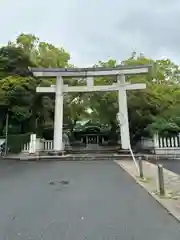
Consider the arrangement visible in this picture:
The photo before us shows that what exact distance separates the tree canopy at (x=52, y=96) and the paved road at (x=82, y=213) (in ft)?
36.4

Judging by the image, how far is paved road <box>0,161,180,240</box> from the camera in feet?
11.6

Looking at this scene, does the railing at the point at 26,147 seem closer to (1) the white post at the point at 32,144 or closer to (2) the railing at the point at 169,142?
(1) the white post at the point at 32,144

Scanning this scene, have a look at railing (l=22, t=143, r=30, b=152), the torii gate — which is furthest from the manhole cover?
railing (l=22, t=143, r=30, b=152)

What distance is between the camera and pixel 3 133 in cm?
Answer: 1914

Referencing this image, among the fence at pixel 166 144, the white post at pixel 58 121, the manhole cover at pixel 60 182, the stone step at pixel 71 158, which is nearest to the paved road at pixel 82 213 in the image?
the manhole cover at pixel 60 182

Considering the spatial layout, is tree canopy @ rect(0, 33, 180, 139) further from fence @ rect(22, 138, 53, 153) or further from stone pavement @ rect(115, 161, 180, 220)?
stone pavement @ rect(115, 161, 180, 220)

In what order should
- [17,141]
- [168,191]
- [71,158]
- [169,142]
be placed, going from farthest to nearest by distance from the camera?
[17,141] → [169,142] → [71,158] → [168,191]

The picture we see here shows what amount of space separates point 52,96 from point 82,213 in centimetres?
1712

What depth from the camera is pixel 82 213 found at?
4.55 m

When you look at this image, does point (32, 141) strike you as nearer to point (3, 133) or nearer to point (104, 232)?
point (3, 133)

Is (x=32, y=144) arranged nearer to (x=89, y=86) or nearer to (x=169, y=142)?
(x=89, y=86)

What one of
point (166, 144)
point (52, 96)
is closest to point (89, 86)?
point (52, 96)

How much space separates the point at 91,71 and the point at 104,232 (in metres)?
14.7

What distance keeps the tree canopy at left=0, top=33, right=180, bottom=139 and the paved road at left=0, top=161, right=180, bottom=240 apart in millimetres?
11097
